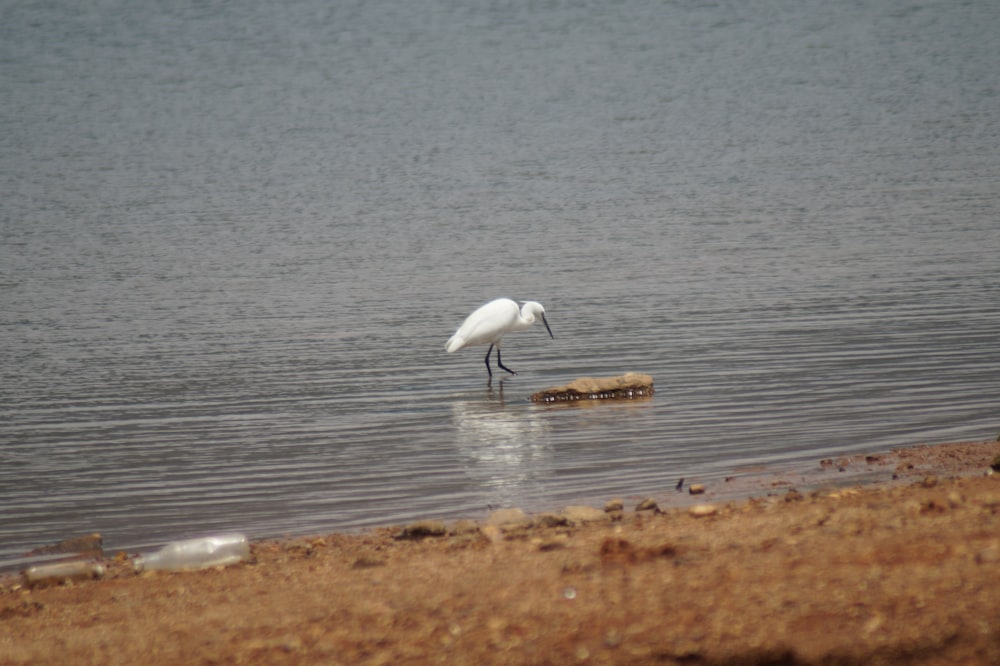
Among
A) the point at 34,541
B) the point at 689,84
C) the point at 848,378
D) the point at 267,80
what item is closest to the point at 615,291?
the point at 848,378

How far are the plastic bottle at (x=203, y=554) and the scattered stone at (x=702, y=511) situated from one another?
2.17 meters

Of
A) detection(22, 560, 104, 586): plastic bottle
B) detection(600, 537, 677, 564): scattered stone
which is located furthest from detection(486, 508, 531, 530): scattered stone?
detection(22, 560, 104, 586): plastic bottle

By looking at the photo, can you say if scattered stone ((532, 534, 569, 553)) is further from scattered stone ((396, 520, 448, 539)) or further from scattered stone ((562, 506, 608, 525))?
scattered stone ((396, 520, 448, 539))

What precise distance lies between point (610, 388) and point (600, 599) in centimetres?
585

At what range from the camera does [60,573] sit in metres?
6.34

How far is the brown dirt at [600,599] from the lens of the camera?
14.7 feet

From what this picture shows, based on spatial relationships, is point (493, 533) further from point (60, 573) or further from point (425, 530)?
point (60, 573)

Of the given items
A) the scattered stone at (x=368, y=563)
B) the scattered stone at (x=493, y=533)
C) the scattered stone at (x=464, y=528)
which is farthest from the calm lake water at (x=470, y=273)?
the scattered stone at (x=368, y=563)

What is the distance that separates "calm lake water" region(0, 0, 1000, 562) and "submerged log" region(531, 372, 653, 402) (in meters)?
0.29

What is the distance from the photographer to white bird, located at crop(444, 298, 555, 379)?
12.8 meters

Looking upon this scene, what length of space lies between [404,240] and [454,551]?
16862 millimetres

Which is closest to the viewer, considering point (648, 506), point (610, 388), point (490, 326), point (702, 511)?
point (702, 511)

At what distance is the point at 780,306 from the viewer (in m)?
15.1

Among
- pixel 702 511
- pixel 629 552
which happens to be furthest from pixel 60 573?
pixel 702 511
